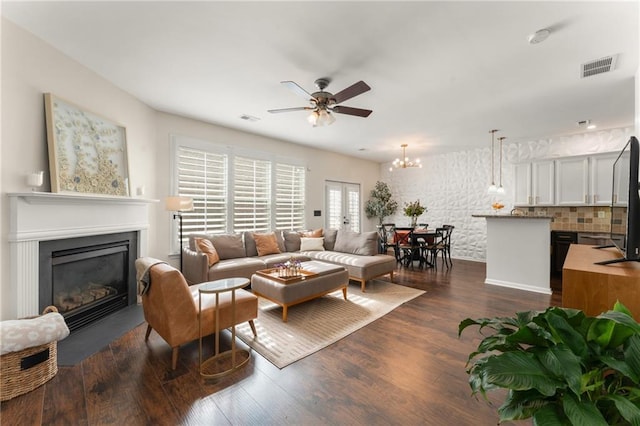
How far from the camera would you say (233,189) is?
5.18 m

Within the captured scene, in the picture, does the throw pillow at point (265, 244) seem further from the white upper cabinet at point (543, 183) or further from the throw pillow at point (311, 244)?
the white upper cabinet at point (543, 183)

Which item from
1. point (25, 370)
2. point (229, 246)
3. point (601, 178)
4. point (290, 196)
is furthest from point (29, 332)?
point (601, 178)

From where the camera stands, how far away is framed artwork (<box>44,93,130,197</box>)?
2.60 metres

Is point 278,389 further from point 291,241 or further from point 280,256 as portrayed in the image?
point 291,241

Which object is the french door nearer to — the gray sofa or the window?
the window

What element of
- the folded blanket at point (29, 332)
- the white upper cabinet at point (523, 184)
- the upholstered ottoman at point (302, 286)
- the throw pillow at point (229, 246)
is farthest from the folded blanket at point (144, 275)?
the white upper cabinet at point (523, 184)

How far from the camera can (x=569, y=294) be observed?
1.70 metres

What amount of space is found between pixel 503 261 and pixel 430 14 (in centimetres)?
424

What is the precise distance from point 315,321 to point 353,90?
2.64 metres

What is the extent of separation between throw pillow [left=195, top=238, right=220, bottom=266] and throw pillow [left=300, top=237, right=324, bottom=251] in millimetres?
1814

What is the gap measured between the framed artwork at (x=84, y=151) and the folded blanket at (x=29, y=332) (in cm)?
128

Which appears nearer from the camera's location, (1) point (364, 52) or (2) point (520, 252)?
(1) point (364, 52)

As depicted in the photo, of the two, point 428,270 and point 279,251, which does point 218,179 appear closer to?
point 279,251

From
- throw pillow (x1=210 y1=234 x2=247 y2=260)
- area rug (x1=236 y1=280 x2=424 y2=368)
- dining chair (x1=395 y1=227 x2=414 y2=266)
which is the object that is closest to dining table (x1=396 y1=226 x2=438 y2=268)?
dining chair (x1=395 y1=227 x2=414 y2=266)
